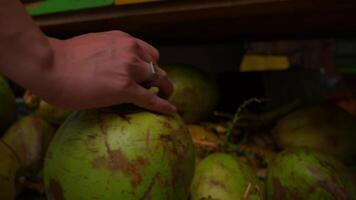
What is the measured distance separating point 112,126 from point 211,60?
97 centimetres

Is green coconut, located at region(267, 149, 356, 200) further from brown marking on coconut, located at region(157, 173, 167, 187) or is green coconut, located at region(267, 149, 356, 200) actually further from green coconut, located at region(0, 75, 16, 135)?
green coconut, located at region(0, 75, 16, 135)

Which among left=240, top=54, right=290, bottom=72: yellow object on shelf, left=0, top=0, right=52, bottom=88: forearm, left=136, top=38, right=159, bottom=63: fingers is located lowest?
left=240, top=54, right=290, bottom=72: yellow object on shelf

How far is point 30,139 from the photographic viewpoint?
1071 millimetres

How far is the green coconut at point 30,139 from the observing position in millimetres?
1039

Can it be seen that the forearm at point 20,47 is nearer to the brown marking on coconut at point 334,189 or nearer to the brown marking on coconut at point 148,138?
the brown marking on coconut at point 148,138

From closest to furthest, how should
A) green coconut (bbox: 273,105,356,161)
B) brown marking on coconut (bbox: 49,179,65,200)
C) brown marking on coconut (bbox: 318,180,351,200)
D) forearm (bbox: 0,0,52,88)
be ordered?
forearm (bbox: 0,0,52,88)
brown marking on coconut (bbox: 49,179,65,200)
brown marking on coconut (bbox: 318,180,351,200)
green coconut (bbox: 273,105,356,161)

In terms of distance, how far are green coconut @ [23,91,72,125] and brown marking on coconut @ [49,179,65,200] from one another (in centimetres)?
39

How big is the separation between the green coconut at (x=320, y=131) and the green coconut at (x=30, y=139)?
0.57m

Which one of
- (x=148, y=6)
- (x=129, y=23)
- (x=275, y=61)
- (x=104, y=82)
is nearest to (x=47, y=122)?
(x=129, y=23)

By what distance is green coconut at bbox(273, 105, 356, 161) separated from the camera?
1.02m

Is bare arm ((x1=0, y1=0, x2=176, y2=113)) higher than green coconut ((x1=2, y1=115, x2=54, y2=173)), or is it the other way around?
bare arm ((x1=0, y1=0, x2=176, y2=113))

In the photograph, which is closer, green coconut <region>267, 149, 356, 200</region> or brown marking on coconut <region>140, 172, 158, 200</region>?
brown marking on coconut <region>140, 172, 158, 200</region>

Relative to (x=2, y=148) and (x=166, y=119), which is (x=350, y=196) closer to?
(x=166, y=119)

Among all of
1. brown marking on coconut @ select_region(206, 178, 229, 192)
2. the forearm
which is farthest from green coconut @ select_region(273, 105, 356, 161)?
the forearm
